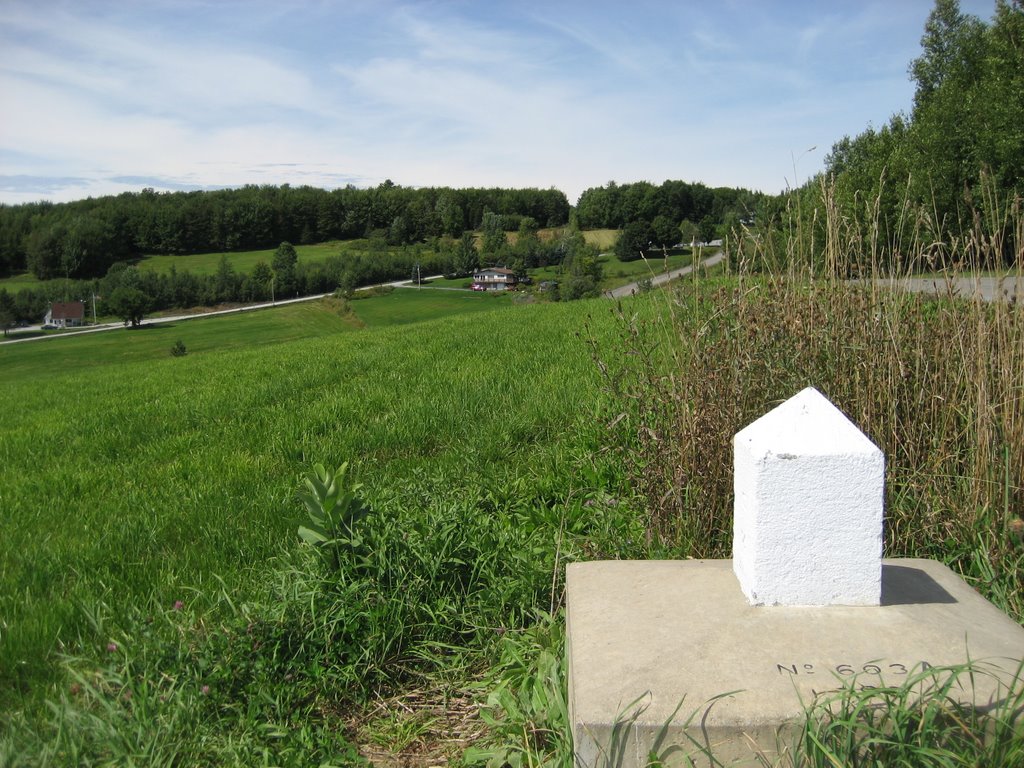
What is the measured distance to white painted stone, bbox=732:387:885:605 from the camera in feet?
7.16

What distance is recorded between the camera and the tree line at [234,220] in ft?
321

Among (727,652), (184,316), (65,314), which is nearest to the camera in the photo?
(727,652)

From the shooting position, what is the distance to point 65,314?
85.8 meters

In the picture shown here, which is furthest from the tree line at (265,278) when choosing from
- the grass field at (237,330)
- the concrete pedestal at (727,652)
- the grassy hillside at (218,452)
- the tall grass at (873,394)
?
the concrete pedestal at (727,652)

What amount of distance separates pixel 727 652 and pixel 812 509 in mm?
508

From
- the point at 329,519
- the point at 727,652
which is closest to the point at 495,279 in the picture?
the point at 329,519

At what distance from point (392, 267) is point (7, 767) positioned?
93.9 meters

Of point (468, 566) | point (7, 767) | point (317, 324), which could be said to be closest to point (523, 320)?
point (468, 566)

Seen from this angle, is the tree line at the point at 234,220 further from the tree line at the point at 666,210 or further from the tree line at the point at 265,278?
the tree line at the point at 666,210

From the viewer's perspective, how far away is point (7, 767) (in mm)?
2072

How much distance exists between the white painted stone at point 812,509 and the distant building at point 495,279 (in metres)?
74.8

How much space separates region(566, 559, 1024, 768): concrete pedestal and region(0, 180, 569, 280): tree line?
108224 millimetres

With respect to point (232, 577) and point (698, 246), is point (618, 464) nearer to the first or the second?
point (698, 246)

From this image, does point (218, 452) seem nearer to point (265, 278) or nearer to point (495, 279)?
point (495, 279)
